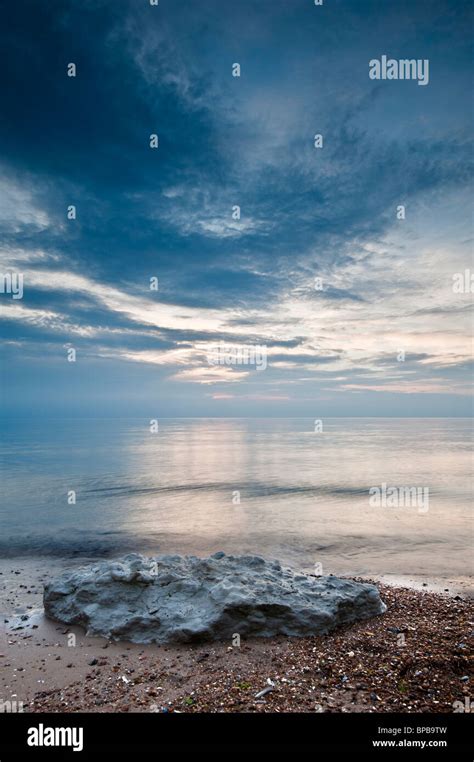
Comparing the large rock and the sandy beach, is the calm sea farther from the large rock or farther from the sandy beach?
the sandy beach

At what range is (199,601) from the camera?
8.28m

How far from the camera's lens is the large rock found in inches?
301

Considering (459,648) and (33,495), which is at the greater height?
(459,648)

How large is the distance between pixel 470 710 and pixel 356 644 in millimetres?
1905

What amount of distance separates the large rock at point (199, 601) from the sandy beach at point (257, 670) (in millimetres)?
242

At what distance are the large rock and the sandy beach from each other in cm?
24

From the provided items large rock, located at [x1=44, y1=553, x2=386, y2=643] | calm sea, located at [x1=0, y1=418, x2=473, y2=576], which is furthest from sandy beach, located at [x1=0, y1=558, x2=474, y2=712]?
calm sea, located at [x1=0, y1=418, x2=473, y2=576]

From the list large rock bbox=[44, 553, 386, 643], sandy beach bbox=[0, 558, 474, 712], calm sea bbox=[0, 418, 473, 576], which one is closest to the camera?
sandy beach bbox=[0, 558, 474, 712]

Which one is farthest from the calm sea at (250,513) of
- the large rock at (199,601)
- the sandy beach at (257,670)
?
the sandy beach at (257,670)

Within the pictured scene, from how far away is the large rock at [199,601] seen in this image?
301 inches

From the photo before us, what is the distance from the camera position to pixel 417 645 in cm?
691

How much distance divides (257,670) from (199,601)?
7.06 ft
